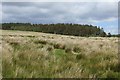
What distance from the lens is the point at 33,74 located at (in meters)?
6.69

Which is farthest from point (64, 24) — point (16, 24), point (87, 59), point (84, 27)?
point (87, 59)

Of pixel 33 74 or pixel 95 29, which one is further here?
pixel 95 29

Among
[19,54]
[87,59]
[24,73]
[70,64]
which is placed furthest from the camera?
[87,59]

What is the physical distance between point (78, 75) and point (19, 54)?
3.15 meters

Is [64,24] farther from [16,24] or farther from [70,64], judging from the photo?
[70,64]

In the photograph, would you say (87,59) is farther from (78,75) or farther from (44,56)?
(78,75)

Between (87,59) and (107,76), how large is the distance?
3224 mm

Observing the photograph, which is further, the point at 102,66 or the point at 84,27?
the point at 84,27

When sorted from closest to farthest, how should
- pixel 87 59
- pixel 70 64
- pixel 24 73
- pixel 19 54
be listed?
pixel 24 73 < pixel 70 64 < pixel 19 54 < pixel 87 59

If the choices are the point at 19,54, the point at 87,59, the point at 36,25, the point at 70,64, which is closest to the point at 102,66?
the point at 70,64

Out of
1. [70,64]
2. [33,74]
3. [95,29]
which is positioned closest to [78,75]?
[33,74]

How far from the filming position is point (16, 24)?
171 metres

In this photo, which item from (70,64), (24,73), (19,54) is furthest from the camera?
(19,54)

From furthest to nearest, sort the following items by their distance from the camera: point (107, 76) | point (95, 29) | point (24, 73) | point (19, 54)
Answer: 1. point (95, 29)
2. point (19, 54)
3. point (107, 76)
4. point (24, 73)
